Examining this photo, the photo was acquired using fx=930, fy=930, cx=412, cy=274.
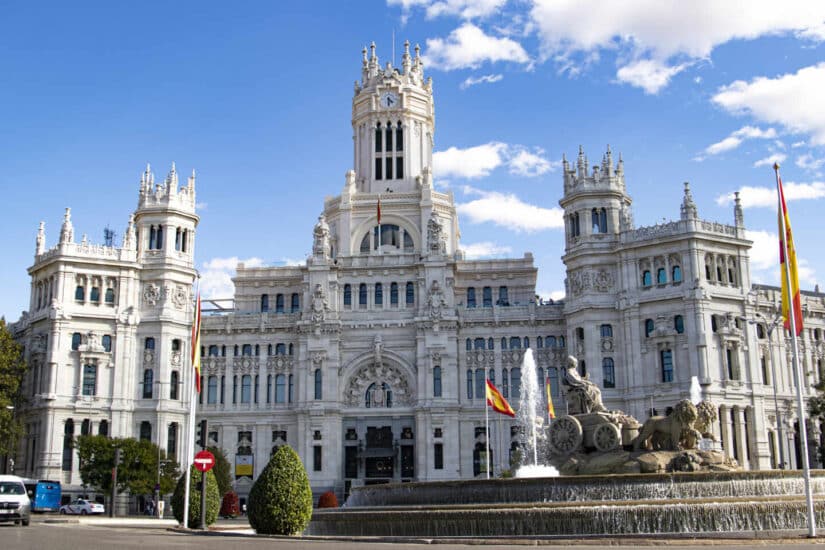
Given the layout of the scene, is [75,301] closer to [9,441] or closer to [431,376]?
[9,441]

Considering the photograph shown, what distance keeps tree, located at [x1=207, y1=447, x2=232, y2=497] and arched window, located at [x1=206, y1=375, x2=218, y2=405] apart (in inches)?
278

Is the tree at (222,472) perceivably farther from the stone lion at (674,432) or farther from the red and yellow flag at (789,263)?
the red and yellow flag at (789,263)

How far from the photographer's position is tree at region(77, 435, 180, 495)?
75875mm

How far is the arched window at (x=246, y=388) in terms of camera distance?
9188cm

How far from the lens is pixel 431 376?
290 feet

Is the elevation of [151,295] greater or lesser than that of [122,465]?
greater

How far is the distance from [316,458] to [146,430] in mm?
16097

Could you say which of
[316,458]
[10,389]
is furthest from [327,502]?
[10,389]

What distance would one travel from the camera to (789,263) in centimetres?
3372

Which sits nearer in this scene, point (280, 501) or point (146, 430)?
point (280, 501)

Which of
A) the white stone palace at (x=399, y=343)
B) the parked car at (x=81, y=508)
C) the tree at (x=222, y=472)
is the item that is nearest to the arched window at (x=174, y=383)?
the white stone palace at (x=399, y=343)

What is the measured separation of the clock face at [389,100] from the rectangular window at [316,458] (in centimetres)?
4053

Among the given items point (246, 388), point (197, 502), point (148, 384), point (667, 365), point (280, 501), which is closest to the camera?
point (280, 501)

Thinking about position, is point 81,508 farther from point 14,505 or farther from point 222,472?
point 14,505
